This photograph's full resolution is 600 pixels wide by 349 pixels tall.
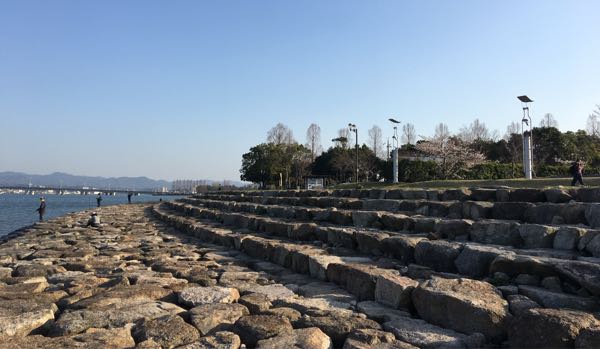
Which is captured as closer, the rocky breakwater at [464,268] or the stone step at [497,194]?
the rocky breakwater at [464,268]

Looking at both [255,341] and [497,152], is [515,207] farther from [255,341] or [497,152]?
[497,152]

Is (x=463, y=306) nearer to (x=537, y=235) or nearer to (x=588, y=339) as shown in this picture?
(x=588, y=339)

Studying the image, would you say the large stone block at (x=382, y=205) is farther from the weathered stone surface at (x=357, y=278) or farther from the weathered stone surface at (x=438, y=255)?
the weathered stone surface at (x=357, y=278)

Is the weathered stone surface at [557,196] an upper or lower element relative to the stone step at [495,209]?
upper

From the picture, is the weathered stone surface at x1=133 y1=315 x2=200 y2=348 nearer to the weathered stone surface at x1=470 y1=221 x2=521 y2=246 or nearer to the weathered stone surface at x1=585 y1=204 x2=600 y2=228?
the weathered stone surface at x1=470 y1=221 x2=521 y2=246

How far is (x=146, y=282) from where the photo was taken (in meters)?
5.36

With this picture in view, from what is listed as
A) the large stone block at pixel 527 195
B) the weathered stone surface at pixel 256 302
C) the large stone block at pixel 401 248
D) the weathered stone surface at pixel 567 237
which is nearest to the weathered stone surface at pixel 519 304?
the weathered stone surface at pixel 567 237

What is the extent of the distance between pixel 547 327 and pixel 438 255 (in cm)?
234

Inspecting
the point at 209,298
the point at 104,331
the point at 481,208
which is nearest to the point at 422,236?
the point at 481,208

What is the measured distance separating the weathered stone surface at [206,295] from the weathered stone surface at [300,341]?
1303 millimetres

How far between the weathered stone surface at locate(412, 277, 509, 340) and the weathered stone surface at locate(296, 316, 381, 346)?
51 centimetres

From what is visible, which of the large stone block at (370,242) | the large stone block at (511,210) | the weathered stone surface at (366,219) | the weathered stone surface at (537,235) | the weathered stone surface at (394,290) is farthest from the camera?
the weathered stone surface at (366,219)

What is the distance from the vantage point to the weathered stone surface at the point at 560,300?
329 centimetres

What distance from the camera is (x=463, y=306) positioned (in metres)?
3.35
